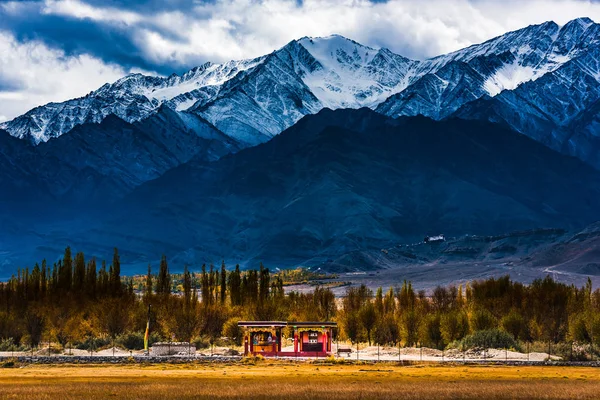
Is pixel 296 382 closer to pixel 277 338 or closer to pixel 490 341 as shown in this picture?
pixel 277 338

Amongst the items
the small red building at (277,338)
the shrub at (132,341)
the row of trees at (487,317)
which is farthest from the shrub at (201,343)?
the row of trees at (487,317)

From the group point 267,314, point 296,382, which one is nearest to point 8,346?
point 267,314

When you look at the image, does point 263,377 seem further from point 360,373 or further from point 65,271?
point 65,271

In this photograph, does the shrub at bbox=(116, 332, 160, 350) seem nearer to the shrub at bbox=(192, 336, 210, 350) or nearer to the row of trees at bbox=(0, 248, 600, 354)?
the row of trees at bbox=(0, 248, 600, 354)

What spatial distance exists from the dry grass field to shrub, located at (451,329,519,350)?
1863 cm

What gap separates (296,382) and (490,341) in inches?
1837

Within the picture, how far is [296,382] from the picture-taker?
90.4m

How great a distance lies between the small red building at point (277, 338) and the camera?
5074 inches

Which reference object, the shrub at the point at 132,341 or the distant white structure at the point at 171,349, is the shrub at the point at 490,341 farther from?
the shrub at the point at 132,341

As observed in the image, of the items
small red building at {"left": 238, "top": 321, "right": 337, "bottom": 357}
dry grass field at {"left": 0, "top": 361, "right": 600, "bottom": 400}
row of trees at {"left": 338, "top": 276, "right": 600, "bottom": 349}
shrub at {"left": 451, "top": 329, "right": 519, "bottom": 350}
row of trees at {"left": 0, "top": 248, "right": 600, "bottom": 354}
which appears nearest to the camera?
dry grass field at {"left": 0, "top": 361, "right": 600, "bottom": 400}

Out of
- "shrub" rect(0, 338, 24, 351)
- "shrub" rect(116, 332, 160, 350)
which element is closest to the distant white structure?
"shrub" rect(116, 332, 160, 350)

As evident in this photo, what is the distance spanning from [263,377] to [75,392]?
2014cm

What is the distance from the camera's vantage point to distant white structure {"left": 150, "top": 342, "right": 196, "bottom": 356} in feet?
420

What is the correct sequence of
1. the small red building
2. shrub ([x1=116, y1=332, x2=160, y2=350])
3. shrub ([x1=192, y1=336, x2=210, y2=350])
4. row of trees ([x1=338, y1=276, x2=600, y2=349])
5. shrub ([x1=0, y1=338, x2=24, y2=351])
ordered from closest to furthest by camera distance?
the small red building, shrub ([x1=0, y1=338, x2=24, y2=351]), shrub ([x1=116, y1=332, x2=160, y2=350]), shrub ([x1=192, y1=336, x2=210, y2=350]), row of trees ([x1=338, y1=276, x2=600, y2=349])
